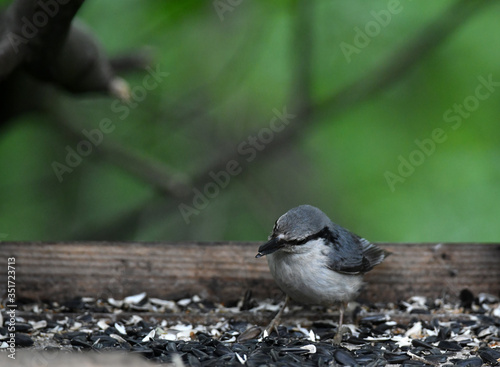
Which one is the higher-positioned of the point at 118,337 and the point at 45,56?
the point at 45,56

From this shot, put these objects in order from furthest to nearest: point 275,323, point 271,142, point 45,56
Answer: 1. point 271,142
2. point 45,56
3. point 275,323

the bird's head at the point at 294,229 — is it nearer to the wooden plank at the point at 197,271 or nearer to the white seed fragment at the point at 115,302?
the wooden plank at the point at 197,271

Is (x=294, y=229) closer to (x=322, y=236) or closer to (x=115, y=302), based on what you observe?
(x=322, y=236)

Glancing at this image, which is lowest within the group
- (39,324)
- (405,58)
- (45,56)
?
(39,324)

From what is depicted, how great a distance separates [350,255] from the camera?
3143mm

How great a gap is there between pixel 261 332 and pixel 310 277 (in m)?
0.35

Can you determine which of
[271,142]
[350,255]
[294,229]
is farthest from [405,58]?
[294,229]

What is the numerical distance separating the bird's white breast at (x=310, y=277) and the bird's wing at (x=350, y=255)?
3cm

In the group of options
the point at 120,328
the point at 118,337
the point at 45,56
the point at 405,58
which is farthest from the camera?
the point at 405,58

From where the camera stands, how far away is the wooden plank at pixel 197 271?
3152 millimetres

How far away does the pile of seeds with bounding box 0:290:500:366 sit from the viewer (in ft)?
8.15

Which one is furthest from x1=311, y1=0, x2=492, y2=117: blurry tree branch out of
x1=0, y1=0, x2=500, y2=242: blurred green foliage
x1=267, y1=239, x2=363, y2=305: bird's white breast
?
x1=267, y1=239, x2=363, y2=305: bird's white breast

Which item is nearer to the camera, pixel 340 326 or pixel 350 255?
pixel 340 326

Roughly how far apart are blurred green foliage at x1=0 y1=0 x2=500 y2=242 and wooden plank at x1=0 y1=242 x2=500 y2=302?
5.31 ft
